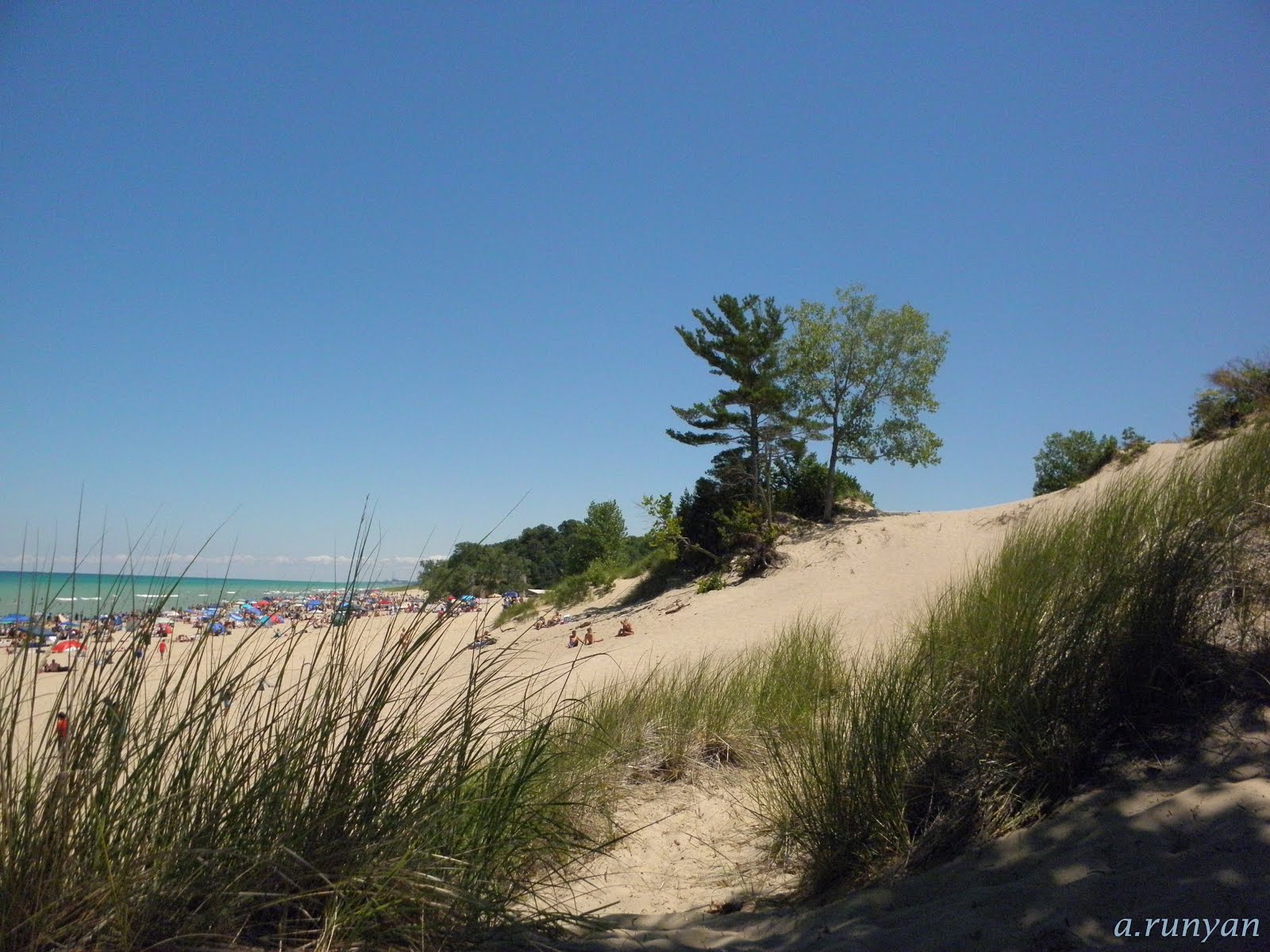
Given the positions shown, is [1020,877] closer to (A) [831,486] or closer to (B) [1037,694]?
(B) [1037,694]

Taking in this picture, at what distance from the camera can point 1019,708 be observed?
3.59 m

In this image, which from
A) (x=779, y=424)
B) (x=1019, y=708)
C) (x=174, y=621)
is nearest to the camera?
(x=174, y=621)

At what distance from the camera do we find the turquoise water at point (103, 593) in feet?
8.77

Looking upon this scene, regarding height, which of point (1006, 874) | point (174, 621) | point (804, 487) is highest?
point (804, 487)

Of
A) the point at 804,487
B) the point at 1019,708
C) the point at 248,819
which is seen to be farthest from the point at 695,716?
the point at 804,487

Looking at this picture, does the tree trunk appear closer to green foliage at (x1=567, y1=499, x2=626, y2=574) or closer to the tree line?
the tree line

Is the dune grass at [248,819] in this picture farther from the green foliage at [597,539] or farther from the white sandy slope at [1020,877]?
the green foliage at [597,539]

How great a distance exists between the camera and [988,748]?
357 centimetres

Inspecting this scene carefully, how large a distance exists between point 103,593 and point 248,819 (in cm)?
99

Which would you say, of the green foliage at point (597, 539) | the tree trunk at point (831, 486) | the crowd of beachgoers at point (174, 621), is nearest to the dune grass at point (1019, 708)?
the crowd of beachgoers at point (174, 621)

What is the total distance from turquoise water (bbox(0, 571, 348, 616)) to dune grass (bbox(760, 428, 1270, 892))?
242 cm

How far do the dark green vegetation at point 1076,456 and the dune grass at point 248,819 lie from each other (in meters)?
17.9

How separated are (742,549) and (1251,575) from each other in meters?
15.2

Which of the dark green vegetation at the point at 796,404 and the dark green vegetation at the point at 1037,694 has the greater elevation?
the dark green vegetation at the point at 796,404
